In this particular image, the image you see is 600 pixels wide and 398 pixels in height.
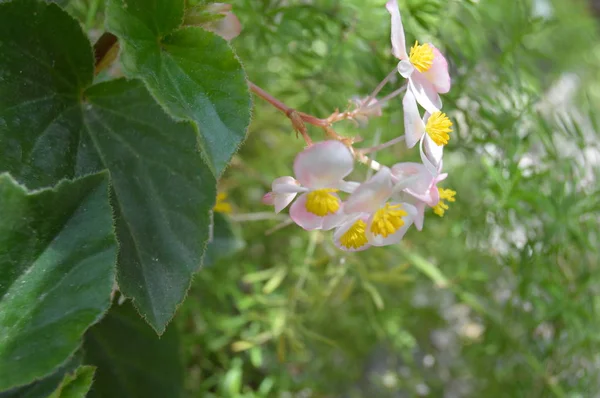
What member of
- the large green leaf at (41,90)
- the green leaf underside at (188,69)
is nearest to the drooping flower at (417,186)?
the green leaf underside at (188,69)

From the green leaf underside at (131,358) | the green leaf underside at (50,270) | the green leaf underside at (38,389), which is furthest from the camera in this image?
the green leaf underside at (131,358)

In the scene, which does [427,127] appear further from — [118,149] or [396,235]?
[118,149]

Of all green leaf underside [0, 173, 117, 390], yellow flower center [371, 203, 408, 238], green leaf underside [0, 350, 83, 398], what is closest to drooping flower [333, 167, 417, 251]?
yellow flower center [371, 203, 408, 238]

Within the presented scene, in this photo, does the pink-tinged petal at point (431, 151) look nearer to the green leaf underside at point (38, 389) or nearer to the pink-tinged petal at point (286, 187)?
the pink-tinged petal at point (286, 187)

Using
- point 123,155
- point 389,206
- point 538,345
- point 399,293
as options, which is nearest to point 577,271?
point 538,345

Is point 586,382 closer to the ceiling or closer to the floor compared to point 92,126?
closer to the floor

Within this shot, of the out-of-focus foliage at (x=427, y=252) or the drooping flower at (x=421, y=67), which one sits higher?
the drooping flower at (x=421, y=67)

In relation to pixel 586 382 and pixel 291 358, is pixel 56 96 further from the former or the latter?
pixel 586 382
